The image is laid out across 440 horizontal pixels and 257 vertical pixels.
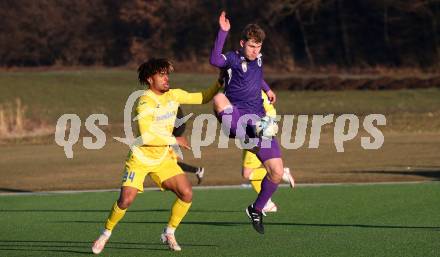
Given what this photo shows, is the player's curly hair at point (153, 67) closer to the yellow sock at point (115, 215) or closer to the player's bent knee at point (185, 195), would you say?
the player's bent knee at point (185, 195)

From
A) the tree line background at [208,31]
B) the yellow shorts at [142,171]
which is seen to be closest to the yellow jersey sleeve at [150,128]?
the yellow shorts at [142,171]

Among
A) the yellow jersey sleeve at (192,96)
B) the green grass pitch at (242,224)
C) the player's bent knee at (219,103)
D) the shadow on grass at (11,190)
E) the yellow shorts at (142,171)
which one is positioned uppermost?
the yellow jersey sleeve at (192,96)

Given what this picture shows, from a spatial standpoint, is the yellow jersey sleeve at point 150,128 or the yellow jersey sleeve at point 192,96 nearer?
the yellow jersey sleeve at point 150,128

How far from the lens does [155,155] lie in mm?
12867

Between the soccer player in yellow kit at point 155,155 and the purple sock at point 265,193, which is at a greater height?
the soccer player in yellow kit at point 155,155

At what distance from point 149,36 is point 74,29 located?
4.85 metres

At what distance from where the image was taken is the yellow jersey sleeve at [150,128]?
1285 centimetres

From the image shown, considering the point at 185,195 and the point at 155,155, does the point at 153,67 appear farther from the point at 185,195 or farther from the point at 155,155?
the point at 185,195

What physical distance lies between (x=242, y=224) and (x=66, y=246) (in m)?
2.83

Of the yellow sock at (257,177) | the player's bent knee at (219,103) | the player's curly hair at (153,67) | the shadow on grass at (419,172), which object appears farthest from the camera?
the shadow on grass at (419,172)

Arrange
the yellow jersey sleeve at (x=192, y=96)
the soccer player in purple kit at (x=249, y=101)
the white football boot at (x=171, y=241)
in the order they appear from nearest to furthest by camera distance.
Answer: the white football boot at (x=171, y=241), the yellow jersey sleeve at (x=192, y=96), the soccer player in purple kit at (x=249, y=101)

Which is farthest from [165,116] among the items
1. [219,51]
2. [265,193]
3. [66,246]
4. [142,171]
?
[66,246]

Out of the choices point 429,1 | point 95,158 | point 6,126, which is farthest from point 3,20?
point 95,158

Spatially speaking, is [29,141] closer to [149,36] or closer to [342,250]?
[342,250]
